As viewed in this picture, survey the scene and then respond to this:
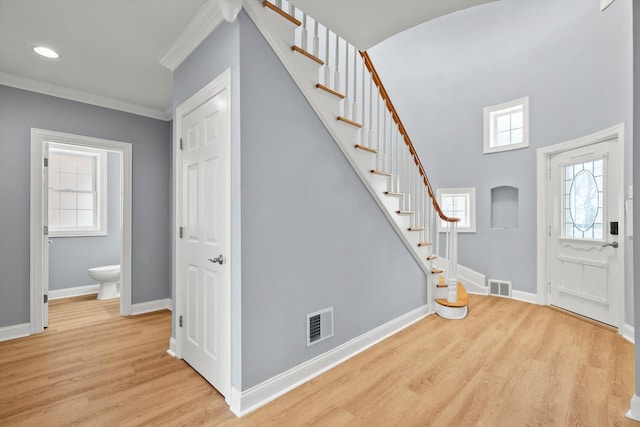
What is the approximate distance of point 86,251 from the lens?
450 centimetres

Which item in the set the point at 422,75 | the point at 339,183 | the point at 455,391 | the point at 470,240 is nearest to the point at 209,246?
the point at 339,183

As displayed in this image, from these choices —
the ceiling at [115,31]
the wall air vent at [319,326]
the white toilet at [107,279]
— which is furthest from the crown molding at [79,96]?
the wall air vent at [319,326]

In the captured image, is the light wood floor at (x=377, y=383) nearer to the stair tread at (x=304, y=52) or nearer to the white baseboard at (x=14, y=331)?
the white baseboard at (x=14, y=331)

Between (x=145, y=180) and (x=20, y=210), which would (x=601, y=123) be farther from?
(x=20, y=210)

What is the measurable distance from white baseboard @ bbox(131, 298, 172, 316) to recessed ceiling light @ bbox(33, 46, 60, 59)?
8.81ft

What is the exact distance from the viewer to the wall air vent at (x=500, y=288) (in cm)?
426

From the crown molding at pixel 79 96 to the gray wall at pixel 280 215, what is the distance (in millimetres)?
1424

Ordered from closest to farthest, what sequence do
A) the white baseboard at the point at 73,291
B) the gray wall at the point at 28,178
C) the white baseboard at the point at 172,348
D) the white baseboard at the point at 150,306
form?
the white baseboard at the point at 172,348, the gray wall at the point at 28,178, the white baseboard at the point at 150,306, the white baseboard at the point at 73,291

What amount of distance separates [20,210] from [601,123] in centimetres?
617

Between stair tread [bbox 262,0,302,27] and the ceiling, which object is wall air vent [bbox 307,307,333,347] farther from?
the ceiling

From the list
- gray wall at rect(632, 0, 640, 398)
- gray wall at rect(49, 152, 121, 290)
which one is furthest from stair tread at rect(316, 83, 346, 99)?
gray wall at rect(49, 152, 121, 290)

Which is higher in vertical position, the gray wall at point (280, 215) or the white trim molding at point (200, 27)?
the white trim molding at point (200, 27)

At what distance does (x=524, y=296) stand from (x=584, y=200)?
1493 millimetres

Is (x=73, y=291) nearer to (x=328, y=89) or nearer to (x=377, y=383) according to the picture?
(x=377, y=383)
